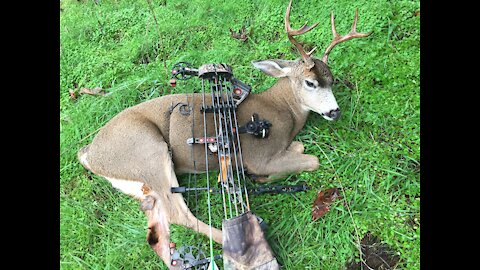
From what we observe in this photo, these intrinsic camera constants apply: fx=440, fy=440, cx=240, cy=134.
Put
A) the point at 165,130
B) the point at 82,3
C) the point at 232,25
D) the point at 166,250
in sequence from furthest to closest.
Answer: the point at 82,3 → the point at 232,25 → the point at 165,130 → the point at 166,250

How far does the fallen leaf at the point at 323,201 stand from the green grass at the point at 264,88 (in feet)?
0.16

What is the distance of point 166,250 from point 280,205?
110 centimetres

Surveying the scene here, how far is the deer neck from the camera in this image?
4.39 m

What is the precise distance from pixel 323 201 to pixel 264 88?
1494 mm

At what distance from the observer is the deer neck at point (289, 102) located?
4395mm

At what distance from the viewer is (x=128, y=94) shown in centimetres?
502

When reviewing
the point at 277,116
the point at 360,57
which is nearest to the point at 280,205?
the point at 277,116

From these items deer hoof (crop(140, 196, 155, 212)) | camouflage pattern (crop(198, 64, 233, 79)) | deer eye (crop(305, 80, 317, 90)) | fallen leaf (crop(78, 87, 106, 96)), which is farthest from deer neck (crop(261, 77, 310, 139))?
fallen leaf (crop(78, 87, 106, 96))

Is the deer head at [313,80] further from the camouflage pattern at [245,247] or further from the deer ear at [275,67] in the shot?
the camouflage pattern at [245,247]

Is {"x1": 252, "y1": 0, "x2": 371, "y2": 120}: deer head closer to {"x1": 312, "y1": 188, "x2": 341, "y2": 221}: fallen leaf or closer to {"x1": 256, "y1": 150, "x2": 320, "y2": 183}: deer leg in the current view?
{"x1": 256, "y1": 150, "x2": 320, "y2": 183}: deer leg

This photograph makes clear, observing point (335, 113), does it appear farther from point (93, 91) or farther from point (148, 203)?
point (93, 91)

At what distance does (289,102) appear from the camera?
174 inches

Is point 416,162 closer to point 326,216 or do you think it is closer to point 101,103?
point 326,216

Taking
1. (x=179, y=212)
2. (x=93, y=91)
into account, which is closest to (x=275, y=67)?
(x=179, y=212)
